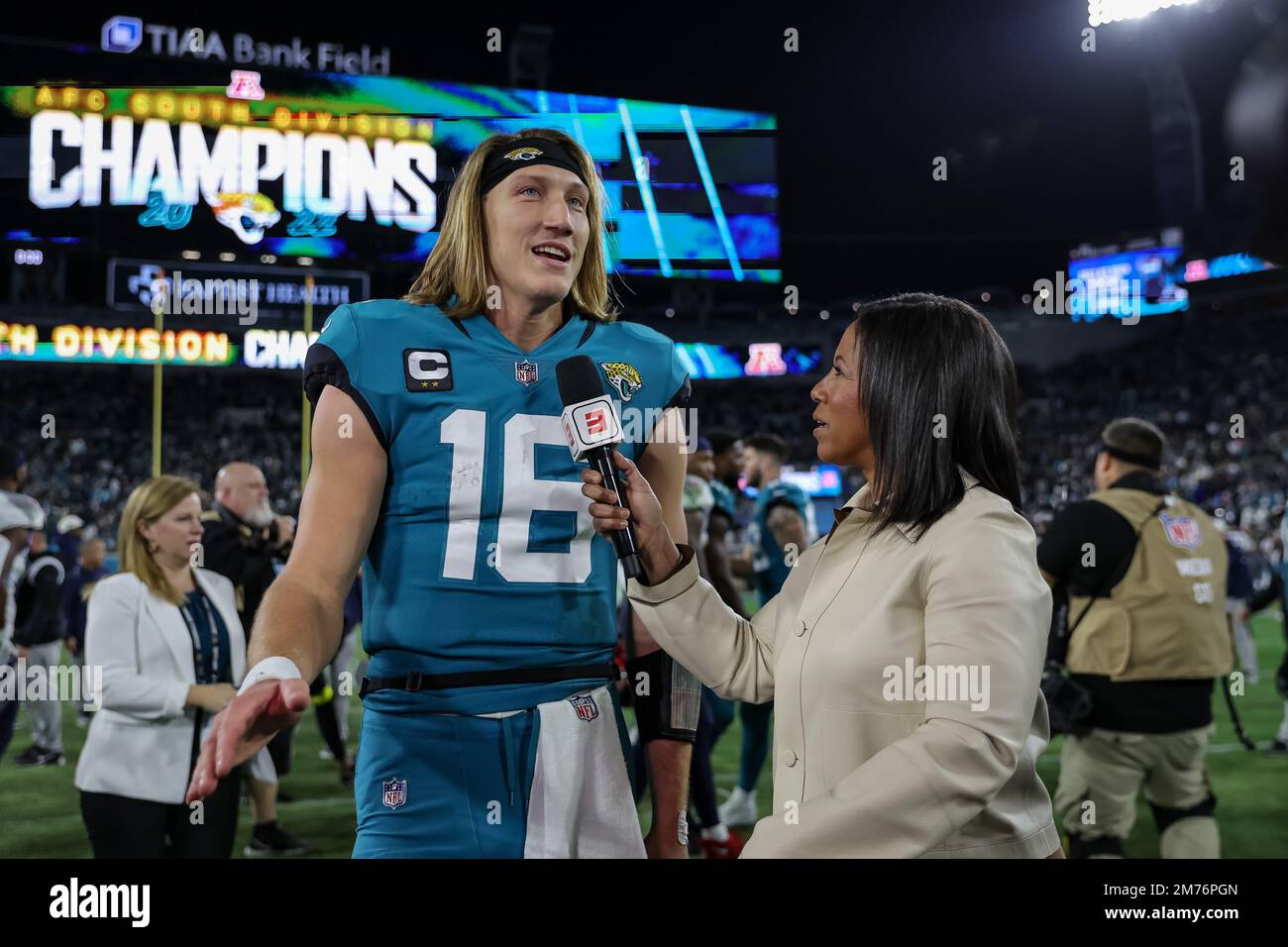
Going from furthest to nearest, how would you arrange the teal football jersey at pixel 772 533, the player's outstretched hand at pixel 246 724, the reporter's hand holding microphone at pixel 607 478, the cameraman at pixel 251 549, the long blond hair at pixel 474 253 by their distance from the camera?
the teal football jersey at pixel 772 533 < the cameraman at pixel 251 549 < the long blond hair at pixel 474 253 < the reporter's hand holding microphone at pixel 607 478 < the player's outstretched hand at pixel 246 724

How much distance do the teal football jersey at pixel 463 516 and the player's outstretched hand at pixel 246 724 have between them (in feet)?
1.32

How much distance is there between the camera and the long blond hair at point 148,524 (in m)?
3.89

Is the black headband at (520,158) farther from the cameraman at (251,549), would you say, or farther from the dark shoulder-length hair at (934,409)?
the cameraman at (251,549)

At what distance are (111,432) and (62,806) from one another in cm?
2197

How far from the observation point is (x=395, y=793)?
1871mm

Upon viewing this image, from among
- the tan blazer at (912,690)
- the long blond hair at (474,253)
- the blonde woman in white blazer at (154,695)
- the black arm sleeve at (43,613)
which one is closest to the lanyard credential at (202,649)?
the blonde woman in white blazer at (154,695)

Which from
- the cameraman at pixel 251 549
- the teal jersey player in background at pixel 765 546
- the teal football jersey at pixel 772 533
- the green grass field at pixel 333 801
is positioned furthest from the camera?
the teal football jersey at pixel 772 533

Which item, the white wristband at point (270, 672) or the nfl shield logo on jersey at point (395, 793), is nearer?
the white wristband at point (270, 672)

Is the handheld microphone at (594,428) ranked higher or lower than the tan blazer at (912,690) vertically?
higher

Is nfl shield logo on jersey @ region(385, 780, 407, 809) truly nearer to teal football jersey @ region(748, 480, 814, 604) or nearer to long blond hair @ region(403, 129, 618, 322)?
long blond hair @ region(403, 129, 618, 322)

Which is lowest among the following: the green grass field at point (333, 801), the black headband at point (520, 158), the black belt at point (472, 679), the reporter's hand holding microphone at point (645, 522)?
the green grass field at point (333, 801)

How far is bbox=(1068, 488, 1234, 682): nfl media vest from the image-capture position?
178 inches

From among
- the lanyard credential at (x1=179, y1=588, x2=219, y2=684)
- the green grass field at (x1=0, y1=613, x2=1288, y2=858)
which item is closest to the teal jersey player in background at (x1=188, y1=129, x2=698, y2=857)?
the lanyard credential at (x1=179, y1=588, x2=219, y2=684)
